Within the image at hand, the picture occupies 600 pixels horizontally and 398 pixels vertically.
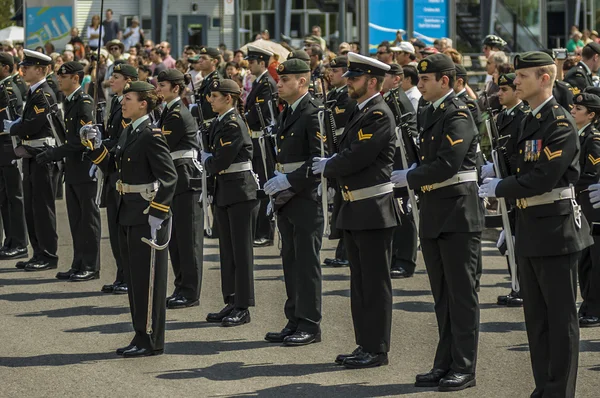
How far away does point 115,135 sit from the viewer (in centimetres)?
1138

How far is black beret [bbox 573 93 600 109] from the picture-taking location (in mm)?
9242

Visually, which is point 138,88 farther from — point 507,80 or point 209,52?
point 209,52

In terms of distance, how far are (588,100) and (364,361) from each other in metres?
2.83

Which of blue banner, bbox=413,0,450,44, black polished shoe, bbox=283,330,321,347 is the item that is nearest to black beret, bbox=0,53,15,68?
black polished shoe, bbox=283,330,321,347

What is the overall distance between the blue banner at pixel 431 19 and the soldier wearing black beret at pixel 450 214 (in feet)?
39.1

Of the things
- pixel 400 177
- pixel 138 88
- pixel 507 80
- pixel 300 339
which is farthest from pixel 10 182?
pixel 400 177

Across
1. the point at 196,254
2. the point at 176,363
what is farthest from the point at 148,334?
the point at 196,254

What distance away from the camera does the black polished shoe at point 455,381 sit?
7480 mm

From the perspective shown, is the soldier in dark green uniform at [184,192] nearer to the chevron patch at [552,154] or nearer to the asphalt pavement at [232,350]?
the asphalt pavement at [232,350]


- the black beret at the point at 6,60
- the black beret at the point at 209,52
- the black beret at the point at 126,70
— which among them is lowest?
the black beret at the point at 126,70

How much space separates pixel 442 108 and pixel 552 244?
125 centimetres

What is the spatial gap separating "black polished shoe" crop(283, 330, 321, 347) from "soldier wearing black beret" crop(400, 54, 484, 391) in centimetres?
143

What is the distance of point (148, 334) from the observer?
8.66 metres

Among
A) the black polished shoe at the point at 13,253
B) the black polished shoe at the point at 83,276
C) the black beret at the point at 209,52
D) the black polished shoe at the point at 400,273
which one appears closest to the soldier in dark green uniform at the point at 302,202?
the black polished shoe at the point at 400,273
